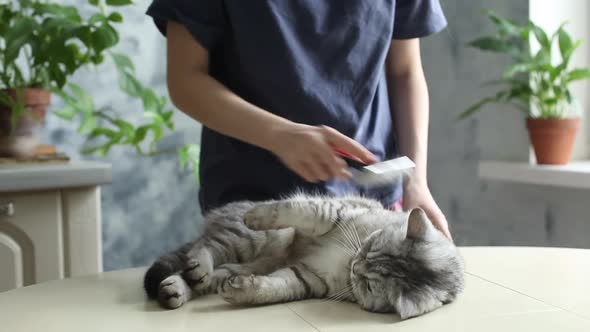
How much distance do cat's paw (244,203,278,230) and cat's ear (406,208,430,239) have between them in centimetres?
18

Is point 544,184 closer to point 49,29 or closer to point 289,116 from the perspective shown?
point 289,116

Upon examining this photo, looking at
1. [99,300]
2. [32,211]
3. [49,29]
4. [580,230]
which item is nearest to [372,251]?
[99,300]

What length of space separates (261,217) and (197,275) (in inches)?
4.7

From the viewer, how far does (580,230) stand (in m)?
1.84

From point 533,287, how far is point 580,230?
42.1 inches

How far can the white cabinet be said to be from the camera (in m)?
1.50

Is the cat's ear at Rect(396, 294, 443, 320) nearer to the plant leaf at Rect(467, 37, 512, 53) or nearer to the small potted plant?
the small potted plant

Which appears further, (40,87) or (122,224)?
(122,224)

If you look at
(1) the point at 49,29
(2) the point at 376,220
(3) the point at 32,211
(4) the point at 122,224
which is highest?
(1) the point at 49,29

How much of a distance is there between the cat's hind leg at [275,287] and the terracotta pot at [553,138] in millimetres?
1142

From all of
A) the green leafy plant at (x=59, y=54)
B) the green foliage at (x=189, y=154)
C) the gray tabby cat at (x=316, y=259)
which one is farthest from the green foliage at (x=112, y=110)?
the gray tabby cat at (x=316, y=259)

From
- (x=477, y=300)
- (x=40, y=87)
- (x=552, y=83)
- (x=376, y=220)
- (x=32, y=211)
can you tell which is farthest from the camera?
(x=552, y=83)

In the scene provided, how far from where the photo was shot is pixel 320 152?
81cm

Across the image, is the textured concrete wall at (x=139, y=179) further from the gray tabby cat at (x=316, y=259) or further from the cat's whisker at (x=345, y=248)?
the cat's whisker at (x=345, y=248)
